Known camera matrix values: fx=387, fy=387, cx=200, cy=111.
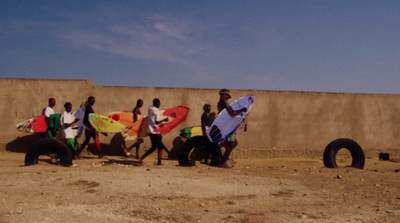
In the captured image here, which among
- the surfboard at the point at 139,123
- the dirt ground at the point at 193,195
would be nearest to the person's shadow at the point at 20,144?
the surfboard at the point at 139,123

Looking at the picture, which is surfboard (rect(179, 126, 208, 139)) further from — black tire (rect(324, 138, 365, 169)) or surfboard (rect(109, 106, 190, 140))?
black tire (rect(324, 138, 365, 169))

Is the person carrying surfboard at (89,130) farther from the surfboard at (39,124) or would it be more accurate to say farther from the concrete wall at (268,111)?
the surfboard at (39,124)

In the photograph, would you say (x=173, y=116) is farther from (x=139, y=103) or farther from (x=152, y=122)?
(x=152, y=122)

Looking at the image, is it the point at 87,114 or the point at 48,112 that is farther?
the point at 87,114

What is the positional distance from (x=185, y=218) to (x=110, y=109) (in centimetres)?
688

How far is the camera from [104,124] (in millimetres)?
10164

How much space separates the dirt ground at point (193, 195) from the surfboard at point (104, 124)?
323 cm

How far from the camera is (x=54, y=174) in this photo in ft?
19.7

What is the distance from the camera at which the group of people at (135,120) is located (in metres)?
7.85

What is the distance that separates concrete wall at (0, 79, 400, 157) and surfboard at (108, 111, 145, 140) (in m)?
0.23

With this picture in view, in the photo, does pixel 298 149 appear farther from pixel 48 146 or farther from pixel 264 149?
pixel 48 146

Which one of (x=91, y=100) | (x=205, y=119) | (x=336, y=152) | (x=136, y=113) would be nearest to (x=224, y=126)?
(x=205, y=119)

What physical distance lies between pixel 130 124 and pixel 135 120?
18 cm

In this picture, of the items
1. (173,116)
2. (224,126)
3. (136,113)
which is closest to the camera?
(224,126)
